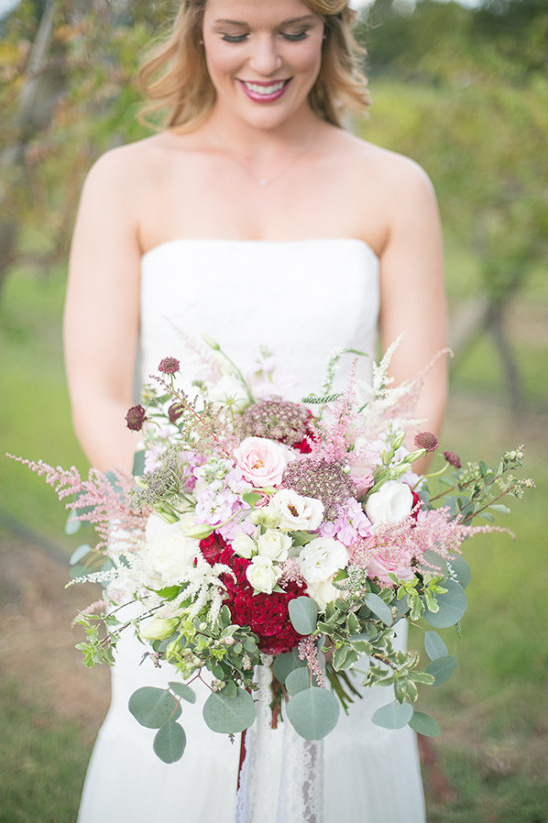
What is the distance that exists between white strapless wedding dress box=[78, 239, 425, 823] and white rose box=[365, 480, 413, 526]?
862mm

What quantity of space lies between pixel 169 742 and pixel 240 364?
1.27 metres

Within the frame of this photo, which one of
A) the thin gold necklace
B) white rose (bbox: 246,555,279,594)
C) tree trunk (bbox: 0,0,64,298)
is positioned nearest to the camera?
white rose (bbox: 246,555,279,594)

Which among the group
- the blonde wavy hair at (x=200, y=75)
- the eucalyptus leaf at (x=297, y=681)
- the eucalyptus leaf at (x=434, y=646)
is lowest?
the eucalyptus leaf at (x=434, y=646)

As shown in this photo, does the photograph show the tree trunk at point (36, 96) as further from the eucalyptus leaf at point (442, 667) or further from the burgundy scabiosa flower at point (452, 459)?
the eucalyptus leaf at point (442, 667)

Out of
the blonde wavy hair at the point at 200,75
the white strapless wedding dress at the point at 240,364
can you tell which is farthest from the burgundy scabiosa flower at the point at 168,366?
the blonde wavy hair at the point at 200,75

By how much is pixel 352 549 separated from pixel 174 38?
70.0 inches

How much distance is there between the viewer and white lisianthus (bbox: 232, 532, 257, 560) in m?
1.43

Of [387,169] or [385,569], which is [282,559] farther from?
[387,169]

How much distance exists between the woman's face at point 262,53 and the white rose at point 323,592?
1.43 metres

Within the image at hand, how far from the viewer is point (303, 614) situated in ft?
4.70

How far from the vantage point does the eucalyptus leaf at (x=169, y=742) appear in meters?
1.52

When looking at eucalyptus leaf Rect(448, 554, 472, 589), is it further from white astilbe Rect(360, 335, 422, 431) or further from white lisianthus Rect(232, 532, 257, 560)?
white lisianthus Rect(232, 532, 257, 560)

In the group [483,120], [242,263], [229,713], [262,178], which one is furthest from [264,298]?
[483,120]

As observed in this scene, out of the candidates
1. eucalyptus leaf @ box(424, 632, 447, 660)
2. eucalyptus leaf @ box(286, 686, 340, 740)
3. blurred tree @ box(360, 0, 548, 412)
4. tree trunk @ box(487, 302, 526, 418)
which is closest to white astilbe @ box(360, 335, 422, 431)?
eucalyptus leaf @ box(424, 632, 447, 660)
